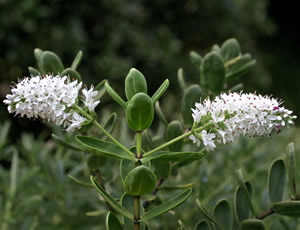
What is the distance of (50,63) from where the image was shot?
0.67m

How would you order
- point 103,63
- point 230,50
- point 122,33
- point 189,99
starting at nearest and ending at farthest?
point 189,99
point 230,50
point 103,63
point 122,33

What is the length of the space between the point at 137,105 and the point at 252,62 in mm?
383

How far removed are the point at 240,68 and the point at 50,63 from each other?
38cm

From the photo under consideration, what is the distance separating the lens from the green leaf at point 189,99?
27.8 inches

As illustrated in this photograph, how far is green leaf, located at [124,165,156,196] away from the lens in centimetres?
49

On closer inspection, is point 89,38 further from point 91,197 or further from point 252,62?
point 252,62

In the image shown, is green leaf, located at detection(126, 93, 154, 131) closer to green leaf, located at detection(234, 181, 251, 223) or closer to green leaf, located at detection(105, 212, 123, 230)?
green leaf, located at detection(105, 212, 123, 230)

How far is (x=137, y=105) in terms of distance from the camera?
1.71 ft

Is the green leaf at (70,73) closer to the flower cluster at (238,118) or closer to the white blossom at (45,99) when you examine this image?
the white blossom at (45,99)

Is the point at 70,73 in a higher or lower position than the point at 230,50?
lower

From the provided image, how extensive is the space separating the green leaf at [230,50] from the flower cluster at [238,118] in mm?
254

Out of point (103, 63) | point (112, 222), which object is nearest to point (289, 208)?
point (112, 222)

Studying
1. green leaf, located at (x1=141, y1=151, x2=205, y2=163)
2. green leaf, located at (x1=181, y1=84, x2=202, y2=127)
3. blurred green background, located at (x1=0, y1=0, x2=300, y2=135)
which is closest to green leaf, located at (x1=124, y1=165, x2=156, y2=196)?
green leaf, located at (x1=141, y1=151, x2=205, y2=163)

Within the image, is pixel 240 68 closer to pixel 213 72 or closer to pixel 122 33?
pixel 213 72
